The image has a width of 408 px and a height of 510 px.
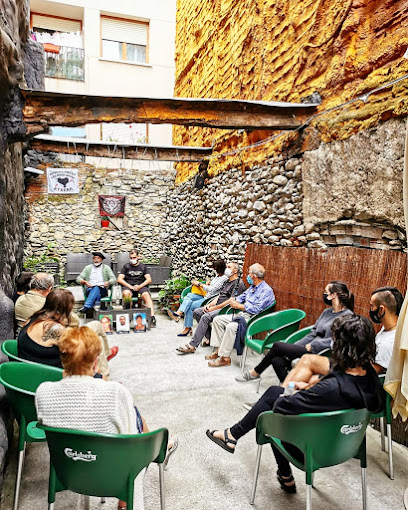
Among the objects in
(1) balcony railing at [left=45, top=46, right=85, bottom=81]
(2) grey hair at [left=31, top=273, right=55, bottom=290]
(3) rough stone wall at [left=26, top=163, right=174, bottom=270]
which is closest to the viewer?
(2) grey hair at [left=31, top=273, right=55, bottom=290]

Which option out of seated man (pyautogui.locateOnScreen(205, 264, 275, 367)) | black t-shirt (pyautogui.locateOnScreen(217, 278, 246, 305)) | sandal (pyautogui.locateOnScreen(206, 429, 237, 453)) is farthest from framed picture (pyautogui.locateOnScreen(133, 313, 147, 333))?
sandal (pyautogui.locateOnScreen(206, 429, 237, 453))

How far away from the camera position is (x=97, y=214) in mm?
9844

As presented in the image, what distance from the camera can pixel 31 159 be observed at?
930 centimetres

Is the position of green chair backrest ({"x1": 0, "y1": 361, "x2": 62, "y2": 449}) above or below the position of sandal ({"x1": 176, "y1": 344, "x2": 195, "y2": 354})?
above

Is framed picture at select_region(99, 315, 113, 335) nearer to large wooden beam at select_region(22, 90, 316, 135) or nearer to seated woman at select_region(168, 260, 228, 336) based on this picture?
seated woman at select_region(168, 260, 228, 336)

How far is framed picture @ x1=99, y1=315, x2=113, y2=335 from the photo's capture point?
216 inches

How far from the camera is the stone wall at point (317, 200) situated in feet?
10.2

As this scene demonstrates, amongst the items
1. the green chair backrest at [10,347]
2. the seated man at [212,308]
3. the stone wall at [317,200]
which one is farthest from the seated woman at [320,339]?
the green chair backrest at [10,347]

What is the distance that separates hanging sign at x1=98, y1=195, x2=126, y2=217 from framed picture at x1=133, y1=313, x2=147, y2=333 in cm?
489

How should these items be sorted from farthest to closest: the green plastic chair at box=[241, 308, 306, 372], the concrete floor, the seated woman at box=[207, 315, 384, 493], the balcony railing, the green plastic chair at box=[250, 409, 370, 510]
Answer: the balcony railing
the green plastic chair at box=[241, 308, 306, 372]
the concrete floor
the seated woman at box=[207, 315, 384, 493]
the green plastic chair at box=[250, 409, 370, 510]

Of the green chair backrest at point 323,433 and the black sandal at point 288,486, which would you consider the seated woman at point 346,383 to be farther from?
the black sandal at point 288,486

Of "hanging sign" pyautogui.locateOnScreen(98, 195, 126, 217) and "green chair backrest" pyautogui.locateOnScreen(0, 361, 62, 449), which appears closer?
"green chair backrest" pyautogui.locateOnScreen(0, 361, 62, 449)

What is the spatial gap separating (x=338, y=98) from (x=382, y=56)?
61 cm

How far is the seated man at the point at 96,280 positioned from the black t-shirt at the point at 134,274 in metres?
0.24
